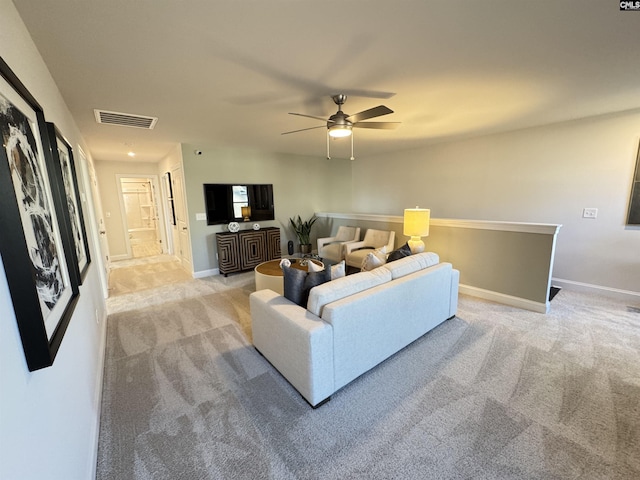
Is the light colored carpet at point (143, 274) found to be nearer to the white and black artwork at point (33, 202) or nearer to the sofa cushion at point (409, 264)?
the white and black artwork at point (33, 202)

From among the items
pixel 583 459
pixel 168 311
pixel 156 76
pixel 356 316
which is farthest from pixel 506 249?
pixel 168 311

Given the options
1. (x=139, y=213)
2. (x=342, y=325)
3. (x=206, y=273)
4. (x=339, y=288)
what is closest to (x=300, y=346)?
(x=342, y=325)

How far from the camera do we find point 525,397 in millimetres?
1904

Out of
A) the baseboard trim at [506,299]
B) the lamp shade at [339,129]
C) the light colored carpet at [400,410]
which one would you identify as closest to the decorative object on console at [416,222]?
the baseboard trim at [506,299]

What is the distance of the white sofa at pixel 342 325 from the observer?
1821 millimetres

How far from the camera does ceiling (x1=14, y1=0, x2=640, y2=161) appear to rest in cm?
143

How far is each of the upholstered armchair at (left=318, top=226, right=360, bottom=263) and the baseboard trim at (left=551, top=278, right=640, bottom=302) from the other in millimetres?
3184

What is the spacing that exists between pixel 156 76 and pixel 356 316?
2.43 metres

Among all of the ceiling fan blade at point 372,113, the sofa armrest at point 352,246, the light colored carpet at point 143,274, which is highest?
the ceiling fan blade at point 372,113

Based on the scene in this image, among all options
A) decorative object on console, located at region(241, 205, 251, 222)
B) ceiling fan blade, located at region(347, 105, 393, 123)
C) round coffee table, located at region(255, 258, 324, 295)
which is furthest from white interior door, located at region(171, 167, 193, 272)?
ceiling fan blade, located at region(347, 105, 393, 123)

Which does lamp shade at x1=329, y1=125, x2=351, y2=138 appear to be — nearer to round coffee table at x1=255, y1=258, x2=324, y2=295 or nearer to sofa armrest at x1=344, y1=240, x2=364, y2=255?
round coffee table at x1=255, y1=258, x2=324, y2=295

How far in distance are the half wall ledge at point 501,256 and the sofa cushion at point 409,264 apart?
119 cm

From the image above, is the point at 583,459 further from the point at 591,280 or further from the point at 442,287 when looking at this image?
the point at 591,280

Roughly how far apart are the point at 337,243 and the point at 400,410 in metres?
3.58
